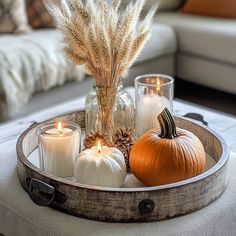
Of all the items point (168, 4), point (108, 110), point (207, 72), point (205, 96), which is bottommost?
point (205, 96)

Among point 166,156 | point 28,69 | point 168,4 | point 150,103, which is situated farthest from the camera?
point 168,4

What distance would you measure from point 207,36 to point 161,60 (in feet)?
1.02

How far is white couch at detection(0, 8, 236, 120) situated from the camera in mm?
2465

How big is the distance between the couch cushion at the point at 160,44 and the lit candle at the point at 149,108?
1.49m

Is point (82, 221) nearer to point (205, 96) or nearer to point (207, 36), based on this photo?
point (207, 36)

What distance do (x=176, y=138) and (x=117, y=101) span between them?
0.78 ft

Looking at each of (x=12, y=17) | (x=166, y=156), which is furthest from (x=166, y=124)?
(x=12, y=17)

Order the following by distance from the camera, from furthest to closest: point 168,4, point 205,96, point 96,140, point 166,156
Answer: point 168,4 → point 205,96 → point 96,140 → point 166,156

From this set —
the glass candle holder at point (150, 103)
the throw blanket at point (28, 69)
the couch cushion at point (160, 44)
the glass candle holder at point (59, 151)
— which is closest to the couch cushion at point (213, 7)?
the couch cushion at point (160, 44)

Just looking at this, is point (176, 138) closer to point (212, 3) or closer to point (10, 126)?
point (10, 126)

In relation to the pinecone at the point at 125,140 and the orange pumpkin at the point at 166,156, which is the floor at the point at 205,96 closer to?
the pinecone at the point at 125,140

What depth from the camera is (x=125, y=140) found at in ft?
4.35

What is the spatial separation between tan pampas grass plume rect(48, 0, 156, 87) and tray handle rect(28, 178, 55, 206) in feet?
1.03

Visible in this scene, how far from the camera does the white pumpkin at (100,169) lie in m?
1.14
